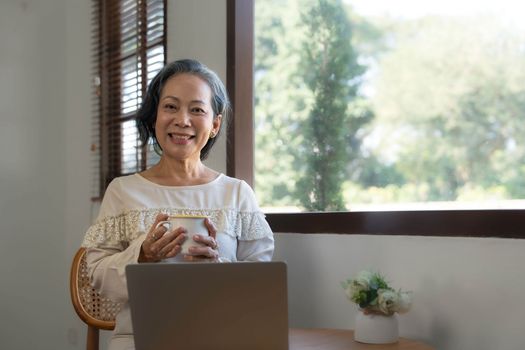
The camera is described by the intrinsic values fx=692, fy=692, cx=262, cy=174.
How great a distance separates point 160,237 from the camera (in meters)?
1.58

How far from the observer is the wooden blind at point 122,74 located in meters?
3.09

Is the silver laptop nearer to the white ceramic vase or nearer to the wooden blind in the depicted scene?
the white ceramic vase

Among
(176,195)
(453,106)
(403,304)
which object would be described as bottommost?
(403,304)

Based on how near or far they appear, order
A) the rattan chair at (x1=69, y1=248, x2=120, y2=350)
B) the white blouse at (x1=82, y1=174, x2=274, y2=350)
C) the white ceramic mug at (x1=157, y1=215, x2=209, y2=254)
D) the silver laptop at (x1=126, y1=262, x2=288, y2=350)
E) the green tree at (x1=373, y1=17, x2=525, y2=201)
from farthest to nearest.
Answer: the green tree at (x1=373, y1=17, x2=525, y2=201)
the rattan chair at (x1=69, y1=248, x2=120, y2=350)
the white blouse at (x1=82, y1=174, x2=274, y2=350)
the white ceramic mug at (x1=157, y1=215, x2=209, y2=254)
the silver laptop at (x1=126, y1=262, x2=288, y2=350)

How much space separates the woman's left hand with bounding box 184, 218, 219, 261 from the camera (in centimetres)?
153

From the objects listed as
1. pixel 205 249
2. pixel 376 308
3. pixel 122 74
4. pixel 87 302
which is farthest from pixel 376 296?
pixel 122 74

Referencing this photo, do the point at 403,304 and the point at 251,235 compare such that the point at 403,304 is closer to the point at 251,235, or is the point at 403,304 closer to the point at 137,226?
the point at 251,235

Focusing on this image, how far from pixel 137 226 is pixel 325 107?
10.4 ft

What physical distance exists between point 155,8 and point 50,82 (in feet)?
3.59

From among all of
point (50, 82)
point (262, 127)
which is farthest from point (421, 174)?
point (50, 82)

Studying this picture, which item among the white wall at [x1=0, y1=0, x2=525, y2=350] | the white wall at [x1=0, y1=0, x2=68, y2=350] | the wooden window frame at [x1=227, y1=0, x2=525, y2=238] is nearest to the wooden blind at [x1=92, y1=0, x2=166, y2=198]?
the white wall at [x1=0, y1=0, x2=525, y2=350]

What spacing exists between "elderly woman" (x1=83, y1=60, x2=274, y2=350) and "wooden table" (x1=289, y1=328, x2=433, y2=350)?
30 centimetres

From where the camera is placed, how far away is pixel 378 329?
1603 mm

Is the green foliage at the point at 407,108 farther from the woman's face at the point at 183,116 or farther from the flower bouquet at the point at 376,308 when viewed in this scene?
the flower bouquet at the point at 376,308
